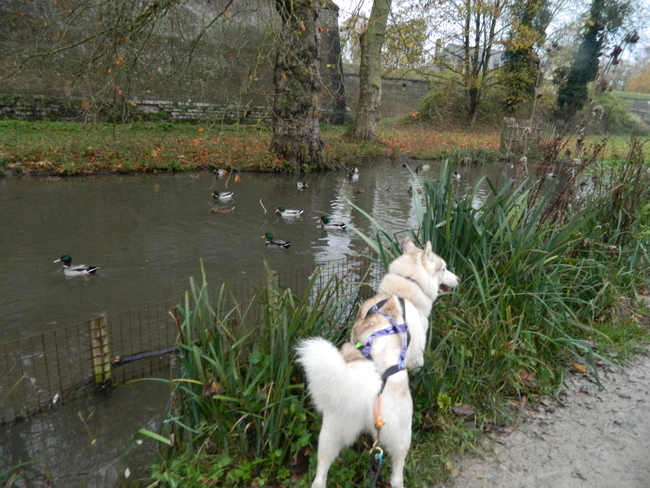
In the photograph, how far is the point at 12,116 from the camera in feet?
65.9

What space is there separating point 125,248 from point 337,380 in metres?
7.93

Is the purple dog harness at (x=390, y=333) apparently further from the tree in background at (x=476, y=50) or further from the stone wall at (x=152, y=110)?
the tree in background at (x=476, y=50)

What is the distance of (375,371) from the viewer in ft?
8.74

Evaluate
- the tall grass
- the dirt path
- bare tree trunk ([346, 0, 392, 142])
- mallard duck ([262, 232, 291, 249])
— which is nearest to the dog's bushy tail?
the tall grass

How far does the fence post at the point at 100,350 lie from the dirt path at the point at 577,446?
10.7 feet

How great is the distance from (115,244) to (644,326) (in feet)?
28.8

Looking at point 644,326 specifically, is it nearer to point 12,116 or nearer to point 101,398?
point 101,398

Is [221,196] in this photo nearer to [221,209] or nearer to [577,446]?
[221,209]

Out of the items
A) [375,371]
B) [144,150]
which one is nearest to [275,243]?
[375,371]

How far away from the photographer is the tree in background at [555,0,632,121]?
11.1 metres

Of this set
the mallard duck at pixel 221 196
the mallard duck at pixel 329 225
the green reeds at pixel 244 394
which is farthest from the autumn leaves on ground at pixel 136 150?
the green reeds at pixel 244 394

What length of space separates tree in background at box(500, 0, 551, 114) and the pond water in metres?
21.2

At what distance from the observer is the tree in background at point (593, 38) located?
11.1 meters

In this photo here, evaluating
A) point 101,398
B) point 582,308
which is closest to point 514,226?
point 582,308
